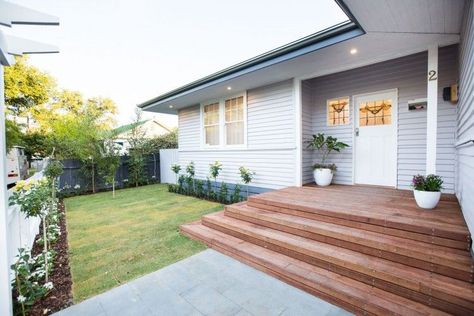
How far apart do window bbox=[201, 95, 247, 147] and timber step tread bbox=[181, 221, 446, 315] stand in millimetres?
3695

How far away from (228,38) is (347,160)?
9369 mm

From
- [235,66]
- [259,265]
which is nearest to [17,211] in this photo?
[259,265]

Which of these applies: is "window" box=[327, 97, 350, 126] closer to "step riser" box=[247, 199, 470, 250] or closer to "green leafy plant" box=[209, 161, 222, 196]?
"step riser" box=[247, 199, 470, 250]

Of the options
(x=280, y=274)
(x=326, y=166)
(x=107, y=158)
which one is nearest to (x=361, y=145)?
(x=326, y=166)

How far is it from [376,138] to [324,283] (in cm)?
378

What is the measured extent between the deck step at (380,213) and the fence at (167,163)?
6634 mm

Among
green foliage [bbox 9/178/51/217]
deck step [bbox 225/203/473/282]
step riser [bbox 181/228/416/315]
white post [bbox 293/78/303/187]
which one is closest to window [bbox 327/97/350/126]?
white post [bbox 293/78/303/187]

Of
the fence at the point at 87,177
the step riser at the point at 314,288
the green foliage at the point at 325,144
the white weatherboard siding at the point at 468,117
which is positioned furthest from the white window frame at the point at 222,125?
the white weatherboard siding at the point at 468,117

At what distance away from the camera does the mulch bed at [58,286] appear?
Result: 2099mm

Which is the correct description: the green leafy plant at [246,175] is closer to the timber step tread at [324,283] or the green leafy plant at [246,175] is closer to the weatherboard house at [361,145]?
the weatherboard house at [361,145]

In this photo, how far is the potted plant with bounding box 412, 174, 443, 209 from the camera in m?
2.89

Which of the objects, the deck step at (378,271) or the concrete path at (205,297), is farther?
the concrete path at (205,297)

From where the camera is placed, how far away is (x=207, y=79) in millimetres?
5621

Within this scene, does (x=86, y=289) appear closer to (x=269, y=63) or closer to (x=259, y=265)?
(x=259, y=265)
